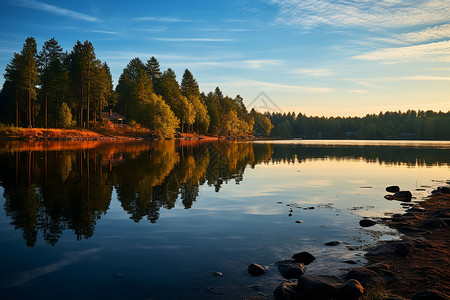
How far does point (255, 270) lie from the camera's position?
29.4 ft

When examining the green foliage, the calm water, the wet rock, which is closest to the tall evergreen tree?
the green foliage

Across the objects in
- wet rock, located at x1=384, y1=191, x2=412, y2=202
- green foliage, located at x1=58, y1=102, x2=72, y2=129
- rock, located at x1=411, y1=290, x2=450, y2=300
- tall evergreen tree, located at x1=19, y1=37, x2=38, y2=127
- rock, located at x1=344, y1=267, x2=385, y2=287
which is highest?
tall evergreen tree, located at x1=19, y1=37, x2=38, y2=127

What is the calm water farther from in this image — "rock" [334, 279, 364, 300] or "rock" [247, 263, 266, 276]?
Result: "rock" [334, 279, 364, 300]

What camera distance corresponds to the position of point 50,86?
95.2 metres

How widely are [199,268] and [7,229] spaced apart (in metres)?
8.33

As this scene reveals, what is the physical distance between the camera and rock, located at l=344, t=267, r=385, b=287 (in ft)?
26.8

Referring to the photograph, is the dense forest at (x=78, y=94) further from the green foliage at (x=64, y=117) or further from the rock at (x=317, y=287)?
the rock at (x=317, y=287)

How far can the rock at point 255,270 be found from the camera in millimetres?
8920

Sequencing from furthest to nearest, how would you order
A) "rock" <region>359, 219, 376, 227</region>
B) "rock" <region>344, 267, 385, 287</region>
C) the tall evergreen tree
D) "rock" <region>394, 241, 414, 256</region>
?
the tall evergreen tree → "rock" <region>359, 219, 376, 227</region> → "rock" <region>394, 241, 414, 256</region> → "rock" <region>344, 267, 385, 287</region>

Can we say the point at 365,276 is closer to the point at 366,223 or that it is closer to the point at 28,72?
the point at 366,223

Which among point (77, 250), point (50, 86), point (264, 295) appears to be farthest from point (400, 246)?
point (50, 86)

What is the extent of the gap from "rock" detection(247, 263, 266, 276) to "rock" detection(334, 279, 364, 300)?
217 cm

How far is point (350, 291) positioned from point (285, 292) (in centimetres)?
154

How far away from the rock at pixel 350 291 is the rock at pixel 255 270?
217cm
